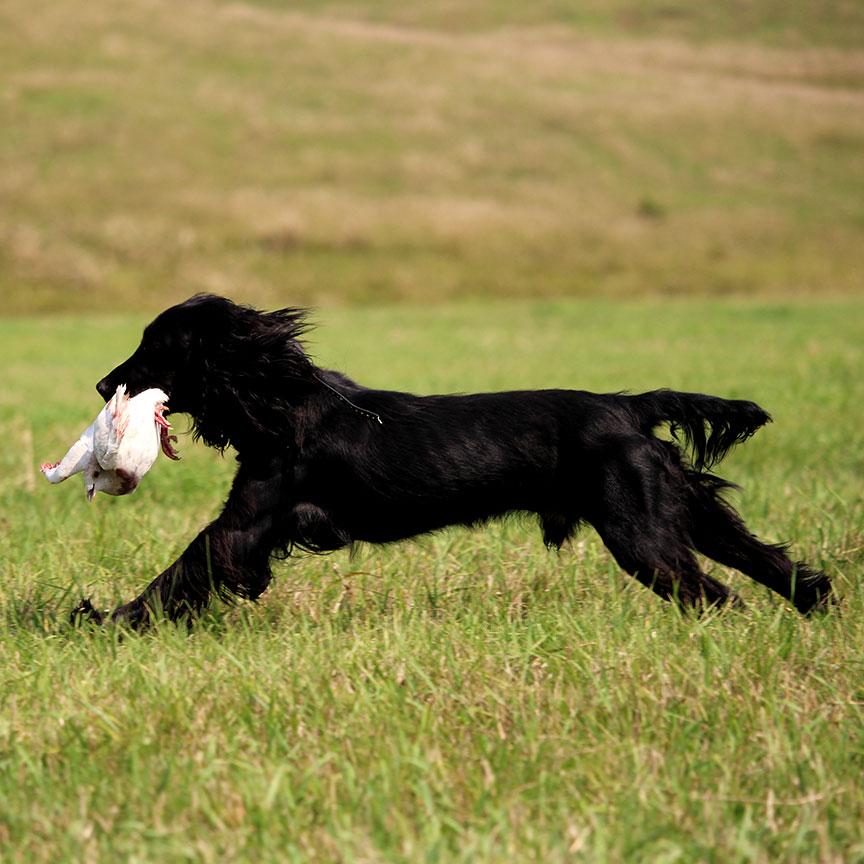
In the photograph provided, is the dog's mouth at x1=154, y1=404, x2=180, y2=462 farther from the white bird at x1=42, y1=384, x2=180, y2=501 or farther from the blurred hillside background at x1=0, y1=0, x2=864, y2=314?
the blurred hillside background at x1=0, y1=0, x2=864, y2=314

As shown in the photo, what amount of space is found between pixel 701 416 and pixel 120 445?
1.94 m

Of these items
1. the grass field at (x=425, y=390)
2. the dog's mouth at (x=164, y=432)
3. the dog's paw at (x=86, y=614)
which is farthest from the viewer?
the dog's mouth at (x=164, y=432)

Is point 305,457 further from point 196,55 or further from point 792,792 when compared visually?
point 196,55

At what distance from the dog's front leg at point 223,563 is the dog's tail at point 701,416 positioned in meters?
1.26

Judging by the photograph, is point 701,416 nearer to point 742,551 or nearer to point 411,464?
A: point 742,551

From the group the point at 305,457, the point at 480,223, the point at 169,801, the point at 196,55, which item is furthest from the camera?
the point at 196,55

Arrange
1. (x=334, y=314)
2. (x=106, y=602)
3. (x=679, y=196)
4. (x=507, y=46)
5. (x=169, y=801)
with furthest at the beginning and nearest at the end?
(x=507, y=46)
(x=679, y=196)
(x=334, y=314)
(x=106, y=602)
(x=169, y=801)

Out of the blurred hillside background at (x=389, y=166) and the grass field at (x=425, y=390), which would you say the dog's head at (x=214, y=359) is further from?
the blurred hillside background at (x=389, y=166)

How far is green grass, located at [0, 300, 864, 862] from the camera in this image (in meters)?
2.27

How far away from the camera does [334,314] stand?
74.3 ft

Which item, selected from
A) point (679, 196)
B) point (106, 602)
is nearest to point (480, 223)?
point (679, 196)

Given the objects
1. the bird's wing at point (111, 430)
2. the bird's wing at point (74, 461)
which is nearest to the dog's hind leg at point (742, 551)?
the bird's wing at point (111, 430)

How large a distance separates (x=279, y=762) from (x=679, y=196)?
3377cm

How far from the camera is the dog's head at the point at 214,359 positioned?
12.2 ft
